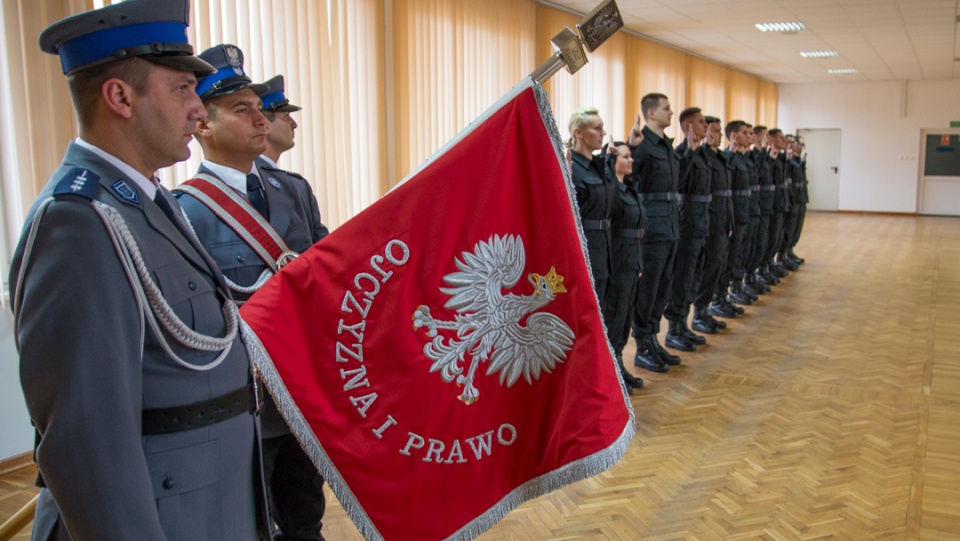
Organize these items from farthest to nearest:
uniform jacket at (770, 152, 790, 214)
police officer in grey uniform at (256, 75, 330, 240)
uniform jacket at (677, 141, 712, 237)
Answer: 1. uniform jacket at (770, 152, 790, 214)
2. uniform jacket at (677, 141, 712, 237)
3. police officer in grey uniform at (256, 75, 330, 240)

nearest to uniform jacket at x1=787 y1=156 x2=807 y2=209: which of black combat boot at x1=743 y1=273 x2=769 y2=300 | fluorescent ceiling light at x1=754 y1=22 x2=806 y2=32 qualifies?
→ black combat boot at x1=743 y1=273 x2=769 y2=300

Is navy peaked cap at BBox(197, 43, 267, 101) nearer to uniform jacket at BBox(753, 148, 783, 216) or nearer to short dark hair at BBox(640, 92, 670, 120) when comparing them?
short dark hair at BBox(640, 92, 670, 120)

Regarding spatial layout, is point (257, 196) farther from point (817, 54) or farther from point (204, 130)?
point (817, 54)

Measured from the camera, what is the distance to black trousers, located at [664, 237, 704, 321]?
5.33 m

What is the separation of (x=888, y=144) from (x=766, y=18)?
31.3 feet

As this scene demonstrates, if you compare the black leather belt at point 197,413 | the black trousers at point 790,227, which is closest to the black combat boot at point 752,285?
the black trousers at point 790,227

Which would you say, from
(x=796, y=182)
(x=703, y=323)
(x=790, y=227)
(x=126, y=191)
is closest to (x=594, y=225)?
(x=703, y=323)

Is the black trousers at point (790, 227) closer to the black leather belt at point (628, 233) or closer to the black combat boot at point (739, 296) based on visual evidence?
the black combat boot at point (739, 296)

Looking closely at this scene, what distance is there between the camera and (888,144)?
55.8 feet

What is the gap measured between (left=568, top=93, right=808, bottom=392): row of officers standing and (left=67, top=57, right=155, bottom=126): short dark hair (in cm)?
289

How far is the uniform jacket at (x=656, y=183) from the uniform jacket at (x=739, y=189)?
198cm

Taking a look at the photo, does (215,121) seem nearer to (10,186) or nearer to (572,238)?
(572,238)

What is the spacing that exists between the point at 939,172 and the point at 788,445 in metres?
16.5

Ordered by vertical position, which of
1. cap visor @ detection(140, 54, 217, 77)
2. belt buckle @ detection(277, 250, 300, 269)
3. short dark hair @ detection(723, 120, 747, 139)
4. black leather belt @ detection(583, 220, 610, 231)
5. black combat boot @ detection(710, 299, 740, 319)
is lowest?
black combat boot @ detection(710, 299, 740, 319)
